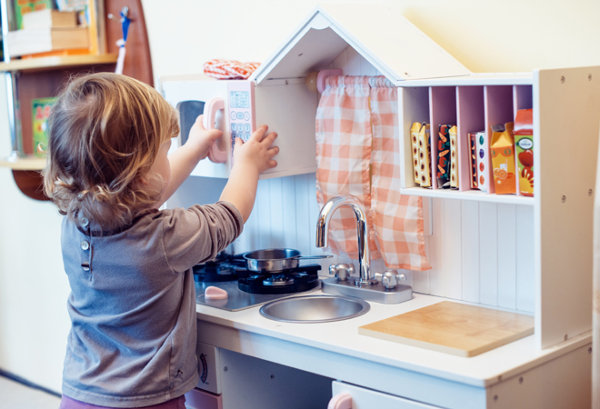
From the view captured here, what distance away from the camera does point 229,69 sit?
1.92 meters

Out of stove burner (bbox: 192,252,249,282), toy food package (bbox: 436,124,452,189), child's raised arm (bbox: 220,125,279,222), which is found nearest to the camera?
toy food package (bbox: 436,124,452,189)

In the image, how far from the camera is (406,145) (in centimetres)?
161

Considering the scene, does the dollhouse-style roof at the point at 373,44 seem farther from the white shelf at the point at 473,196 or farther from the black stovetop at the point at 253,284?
the black stovetop at the point at 253,284

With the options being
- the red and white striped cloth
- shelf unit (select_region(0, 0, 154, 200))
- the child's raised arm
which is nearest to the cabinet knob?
the child's raised arm

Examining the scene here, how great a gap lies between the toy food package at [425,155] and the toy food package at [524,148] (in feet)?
0.68

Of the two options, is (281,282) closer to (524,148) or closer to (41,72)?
(524,148)

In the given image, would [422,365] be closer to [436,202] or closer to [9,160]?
[436,202]

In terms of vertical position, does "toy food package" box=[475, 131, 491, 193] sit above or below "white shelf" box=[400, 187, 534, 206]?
above

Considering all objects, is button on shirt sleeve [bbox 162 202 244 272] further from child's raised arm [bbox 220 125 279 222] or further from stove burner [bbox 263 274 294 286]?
stove burner [bbox 263 274 294 286]

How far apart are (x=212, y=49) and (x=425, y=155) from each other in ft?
3.05

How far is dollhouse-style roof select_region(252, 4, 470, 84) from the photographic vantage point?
5.24 ft

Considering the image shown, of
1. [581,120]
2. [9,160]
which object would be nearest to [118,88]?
[581,120]

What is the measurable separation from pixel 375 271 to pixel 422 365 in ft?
2.03

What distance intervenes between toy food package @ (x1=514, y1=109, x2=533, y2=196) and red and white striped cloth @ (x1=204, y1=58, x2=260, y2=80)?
74 cm
